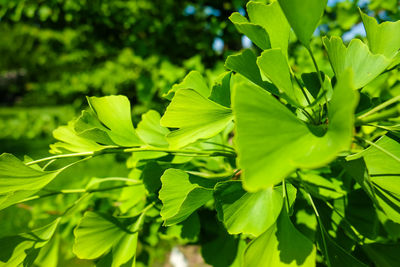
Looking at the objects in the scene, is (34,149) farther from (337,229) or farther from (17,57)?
(17,57)

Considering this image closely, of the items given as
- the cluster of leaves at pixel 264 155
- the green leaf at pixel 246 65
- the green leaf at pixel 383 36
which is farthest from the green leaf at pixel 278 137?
the green leaf at pixel 383 36

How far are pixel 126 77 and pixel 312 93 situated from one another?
351 centimetres

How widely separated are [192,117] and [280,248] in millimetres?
253

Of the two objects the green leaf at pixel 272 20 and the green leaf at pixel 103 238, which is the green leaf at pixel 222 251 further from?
the green leaf at pixel 272 20

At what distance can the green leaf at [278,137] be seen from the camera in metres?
0.30

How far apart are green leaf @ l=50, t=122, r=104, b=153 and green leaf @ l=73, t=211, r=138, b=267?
13 cm

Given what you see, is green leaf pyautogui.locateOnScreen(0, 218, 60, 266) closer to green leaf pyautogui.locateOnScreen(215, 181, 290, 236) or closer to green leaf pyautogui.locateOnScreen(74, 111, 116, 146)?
green leaf pyautogui.locateOnScreen(74, 111, 116, 146)

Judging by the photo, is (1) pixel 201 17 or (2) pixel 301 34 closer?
(2) pixel 301 34

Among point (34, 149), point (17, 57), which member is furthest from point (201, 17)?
point (17, 57)

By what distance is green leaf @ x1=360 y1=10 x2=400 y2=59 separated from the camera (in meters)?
0.47

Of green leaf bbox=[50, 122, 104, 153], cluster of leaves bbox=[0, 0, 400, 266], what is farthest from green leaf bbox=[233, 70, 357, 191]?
green leaf bbox=[50, 122, 104, 153]

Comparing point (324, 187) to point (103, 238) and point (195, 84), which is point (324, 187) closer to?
point (195, 84)

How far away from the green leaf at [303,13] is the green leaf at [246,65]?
8 centimetres

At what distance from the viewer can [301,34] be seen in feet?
1.49
